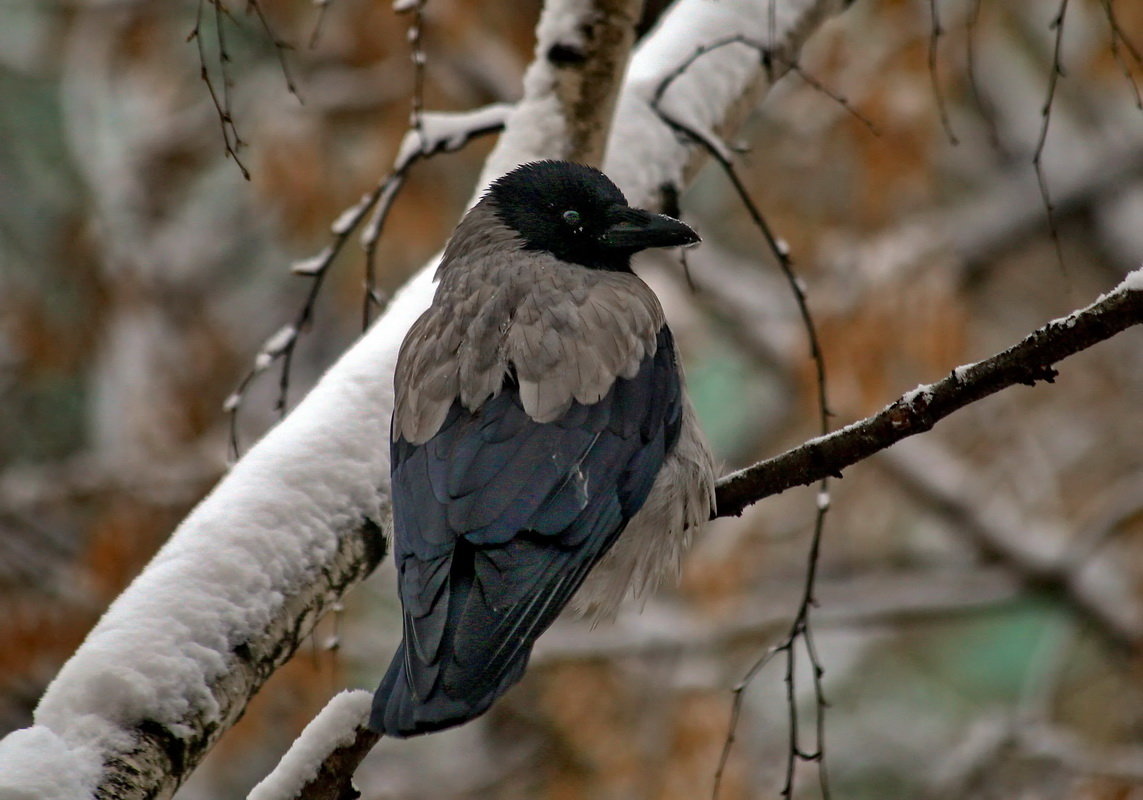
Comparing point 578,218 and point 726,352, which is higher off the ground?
point 726,352

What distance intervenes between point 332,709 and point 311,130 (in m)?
5.90

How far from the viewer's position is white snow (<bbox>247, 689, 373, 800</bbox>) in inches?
97.5

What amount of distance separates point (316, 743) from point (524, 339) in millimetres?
991

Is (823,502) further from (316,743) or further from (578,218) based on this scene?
(316,743)

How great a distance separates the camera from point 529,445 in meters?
2.79

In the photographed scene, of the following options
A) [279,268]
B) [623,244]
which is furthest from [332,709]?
[279,268]

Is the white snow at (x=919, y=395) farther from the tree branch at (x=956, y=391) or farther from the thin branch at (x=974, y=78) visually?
the thin branch at (x=974, y=78)

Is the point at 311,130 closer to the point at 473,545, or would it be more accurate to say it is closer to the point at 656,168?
the point at 656,168

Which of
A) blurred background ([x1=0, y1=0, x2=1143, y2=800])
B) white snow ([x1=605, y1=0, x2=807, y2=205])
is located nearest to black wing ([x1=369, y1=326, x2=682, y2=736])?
white snow ([x1=605, y1=0, x2=807, y2=205])

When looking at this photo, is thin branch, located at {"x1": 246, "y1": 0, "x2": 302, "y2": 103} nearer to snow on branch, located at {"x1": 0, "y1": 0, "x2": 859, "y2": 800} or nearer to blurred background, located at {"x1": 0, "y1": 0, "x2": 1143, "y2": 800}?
snow on branch, located at {"x1": 0, "y1": 0, "x2": 859, "y2": 800}

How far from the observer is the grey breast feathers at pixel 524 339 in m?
2.89

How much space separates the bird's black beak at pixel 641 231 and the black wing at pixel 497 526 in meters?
0.41

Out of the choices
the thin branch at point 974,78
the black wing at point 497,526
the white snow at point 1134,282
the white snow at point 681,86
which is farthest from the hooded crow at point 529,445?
the white snow at point 1134,282

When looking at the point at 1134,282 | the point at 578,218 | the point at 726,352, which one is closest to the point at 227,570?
the point at 578,218
